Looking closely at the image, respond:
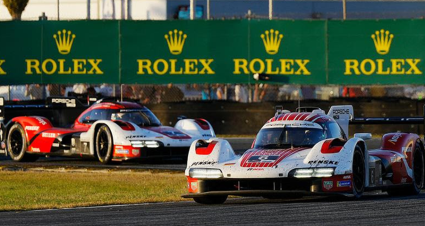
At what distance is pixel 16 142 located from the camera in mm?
23891

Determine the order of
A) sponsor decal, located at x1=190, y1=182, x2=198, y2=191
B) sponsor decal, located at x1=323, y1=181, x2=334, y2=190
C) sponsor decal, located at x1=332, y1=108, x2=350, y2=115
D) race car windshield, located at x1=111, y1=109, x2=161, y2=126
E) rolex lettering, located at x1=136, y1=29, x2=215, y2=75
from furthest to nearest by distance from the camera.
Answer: rolex lettering, located at x1=136, y1=29, x2=215, y2=75
race car windshield, located at x1=111, y1=109, x2=161, y2=126
sponsor decal, located at x1=332, y1=108, x2=350, y2=115
sponsor decal, located at x1=190, y1=182, x2=198, y2=191
sponsor decal, located at x1=323, y1=181, x2=334, y2=190

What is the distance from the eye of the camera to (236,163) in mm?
13297

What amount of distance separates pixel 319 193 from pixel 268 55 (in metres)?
17.7

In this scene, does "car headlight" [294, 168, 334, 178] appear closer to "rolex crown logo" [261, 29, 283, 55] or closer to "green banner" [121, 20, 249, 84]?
"green banner" [121, 20, 249, 84]

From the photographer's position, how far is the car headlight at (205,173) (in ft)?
43.3

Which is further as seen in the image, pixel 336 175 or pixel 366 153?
pixel 366 153

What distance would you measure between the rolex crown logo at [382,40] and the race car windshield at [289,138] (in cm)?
1593

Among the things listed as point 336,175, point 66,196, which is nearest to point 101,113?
point 66,196

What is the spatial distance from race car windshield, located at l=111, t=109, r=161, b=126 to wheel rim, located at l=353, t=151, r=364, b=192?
363 inches

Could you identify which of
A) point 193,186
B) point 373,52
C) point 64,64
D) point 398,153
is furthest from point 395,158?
point 64,64

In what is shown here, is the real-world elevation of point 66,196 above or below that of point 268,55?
below

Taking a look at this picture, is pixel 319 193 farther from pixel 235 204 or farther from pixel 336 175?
pixel 235 204

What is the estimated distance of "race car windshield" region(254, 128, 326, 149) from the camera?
14.2m

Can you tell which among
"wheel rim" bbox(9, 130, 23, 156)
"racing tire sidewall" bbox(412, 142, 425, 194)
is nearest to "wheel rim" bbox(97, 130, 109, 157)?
"wheel rim" bbox(9, 130, 23, 156)
